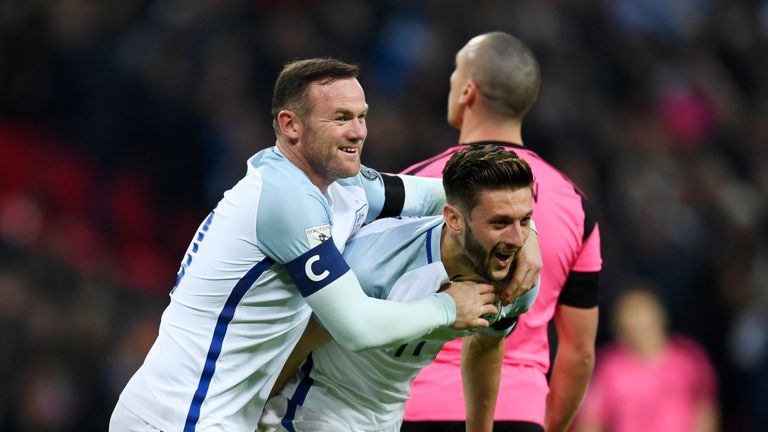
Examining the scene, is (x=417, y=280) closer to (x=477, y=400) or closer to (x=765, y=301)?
(x=477, y=400)

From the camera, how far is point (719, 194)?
10.1 metres

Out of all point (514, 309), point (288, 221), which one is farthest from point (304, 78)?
point (514, 309)

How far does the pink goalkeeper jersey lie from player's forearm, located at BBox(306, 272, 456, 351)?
1.08 metres

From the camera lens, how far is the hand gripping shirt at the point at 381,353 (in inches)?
148

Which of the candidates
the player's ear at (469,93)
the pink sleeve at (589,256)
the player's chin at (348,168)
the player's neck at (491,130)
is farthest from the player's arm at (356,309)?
the player's ear at (469,93)

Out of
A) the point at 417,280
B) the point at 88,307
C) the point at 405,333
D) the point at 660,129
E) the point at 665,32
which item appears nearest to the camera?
the point at 405,333

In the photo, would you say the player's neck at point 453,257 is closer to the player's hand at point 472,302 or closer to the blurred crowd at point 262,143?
the player's hand at point 472,302

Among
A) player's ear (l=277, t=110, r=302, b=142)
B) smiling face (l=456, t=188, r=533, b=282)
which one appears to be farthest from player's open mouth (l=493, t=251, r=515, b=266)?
player's ear (l=277, t=110, r=302, b=142)

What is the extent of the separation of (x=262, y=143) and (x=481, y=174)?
661cm

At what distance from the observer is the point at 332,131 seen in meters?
3.63

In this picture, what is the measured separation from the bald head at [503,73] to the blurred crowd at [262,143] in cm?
441

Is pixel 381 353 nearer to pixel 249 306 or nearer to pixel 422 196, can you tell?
pixel 249 306

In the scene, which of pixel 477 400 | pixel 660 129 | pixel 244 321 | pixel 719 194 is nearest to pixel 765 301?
pixel 719 194

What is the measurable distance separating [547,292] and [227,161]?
230 inches
